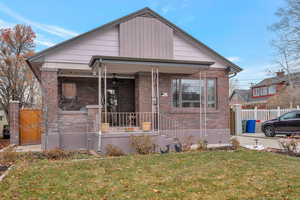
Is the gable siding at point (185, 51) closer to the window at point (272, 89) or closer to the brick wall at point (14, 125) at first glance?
the brick wall at point (14, 125)

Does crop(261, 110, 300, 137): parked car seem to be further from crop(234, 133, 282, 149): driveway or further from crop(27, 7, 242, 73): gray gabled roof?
crop(27, 7, 242, 73): gray gabled roof

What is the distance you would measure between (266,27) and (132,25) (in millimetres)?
14044

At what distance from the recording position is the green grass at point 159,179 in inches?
172

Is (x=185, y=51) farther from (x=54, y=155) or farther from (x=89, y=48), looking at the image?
(x=54, y=155)

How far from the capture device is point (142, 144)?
8500 mm

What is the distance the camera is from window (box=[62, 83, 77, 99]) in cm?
1153

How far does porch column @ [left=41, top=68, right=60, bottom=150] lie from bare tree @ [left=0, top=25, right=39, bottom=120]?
8.93 meters

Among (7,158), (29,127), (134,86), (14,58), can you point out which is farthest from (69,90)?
(14,58)

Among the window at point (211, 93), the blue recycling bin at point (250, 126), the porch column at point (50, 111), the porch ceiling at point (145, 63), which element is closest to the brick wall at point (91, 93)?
the porch column at point (50, 111)

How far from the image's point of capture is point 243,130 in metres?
17.7

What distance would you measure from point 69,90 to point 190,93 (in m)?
5.80

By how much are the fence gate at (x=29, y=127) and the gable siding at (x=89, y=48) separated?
3.47 meters

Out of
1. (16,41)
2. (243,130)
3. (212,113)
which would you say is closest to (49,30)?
(16,41)

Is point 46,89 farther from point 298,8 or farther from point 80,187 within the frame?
point 298,8
